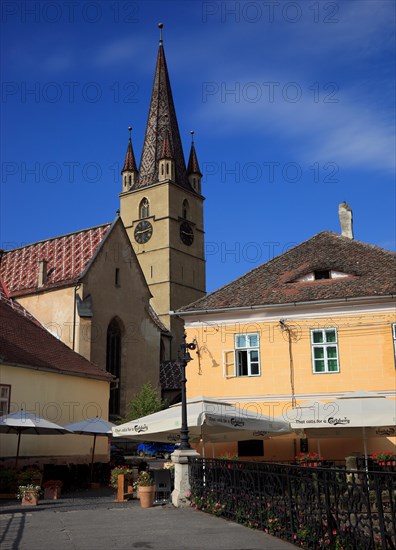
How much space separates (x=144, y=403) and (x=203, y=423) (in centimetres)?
2531

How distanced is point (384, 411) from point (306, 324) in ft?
20.5

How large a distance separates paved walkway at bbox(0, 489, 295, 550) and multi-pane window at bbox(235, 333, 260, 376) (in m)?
8.06

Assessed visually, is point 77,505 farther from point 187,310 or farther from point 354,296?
point 354,296

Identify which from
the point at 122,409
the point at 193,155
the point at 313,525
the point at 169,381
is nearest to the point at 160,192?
the point at 193,155

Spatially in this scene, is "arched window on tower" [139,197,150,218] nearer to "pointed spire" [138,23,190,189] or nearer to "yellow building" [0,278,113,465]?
"pointed spire" [138,23,190,189]

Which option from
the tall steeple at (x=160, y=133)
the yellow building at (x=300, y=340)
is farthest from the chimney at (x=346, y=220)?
the tall steeple at (x=160, y=133)

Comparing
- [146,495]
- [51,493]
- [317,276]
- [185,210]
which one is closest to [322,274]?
[317,276]

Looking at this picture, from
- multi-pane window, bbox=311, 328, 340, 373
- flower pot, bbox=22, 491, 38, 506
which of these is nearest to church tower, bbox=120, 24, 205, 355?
multi-pane window, bbox=311, 328, 340, 373

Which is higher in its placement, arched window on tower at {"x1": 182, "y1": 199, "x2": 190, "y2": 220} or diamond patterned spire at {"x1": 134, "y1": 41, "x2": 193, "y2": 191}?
diamond patterned spire at {"x1": 134, "y1": 41, "x2": 193, "y2": 191}

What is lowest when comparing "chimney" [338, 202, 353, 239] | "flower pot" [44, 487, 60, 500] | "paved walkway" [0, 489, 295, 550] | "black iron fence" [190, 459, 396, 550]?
"paved walkway" [0, 489, 295, 550]

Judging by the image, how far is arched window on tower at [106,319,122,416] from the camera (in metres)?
39.8

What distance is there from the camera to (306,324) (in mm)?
21891

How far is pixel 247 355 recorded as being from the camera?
880 inches

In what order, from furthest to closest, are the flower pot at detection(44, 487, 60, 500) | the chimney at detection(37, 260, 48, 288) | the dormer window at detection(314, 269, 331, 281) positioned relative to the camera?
1. the chimney at detection(37, 260, 48, 288)
2. the dormer window at detection(314, 269, 331, 281)
3. the flower pot at detection(44, 487, 60, 500)
